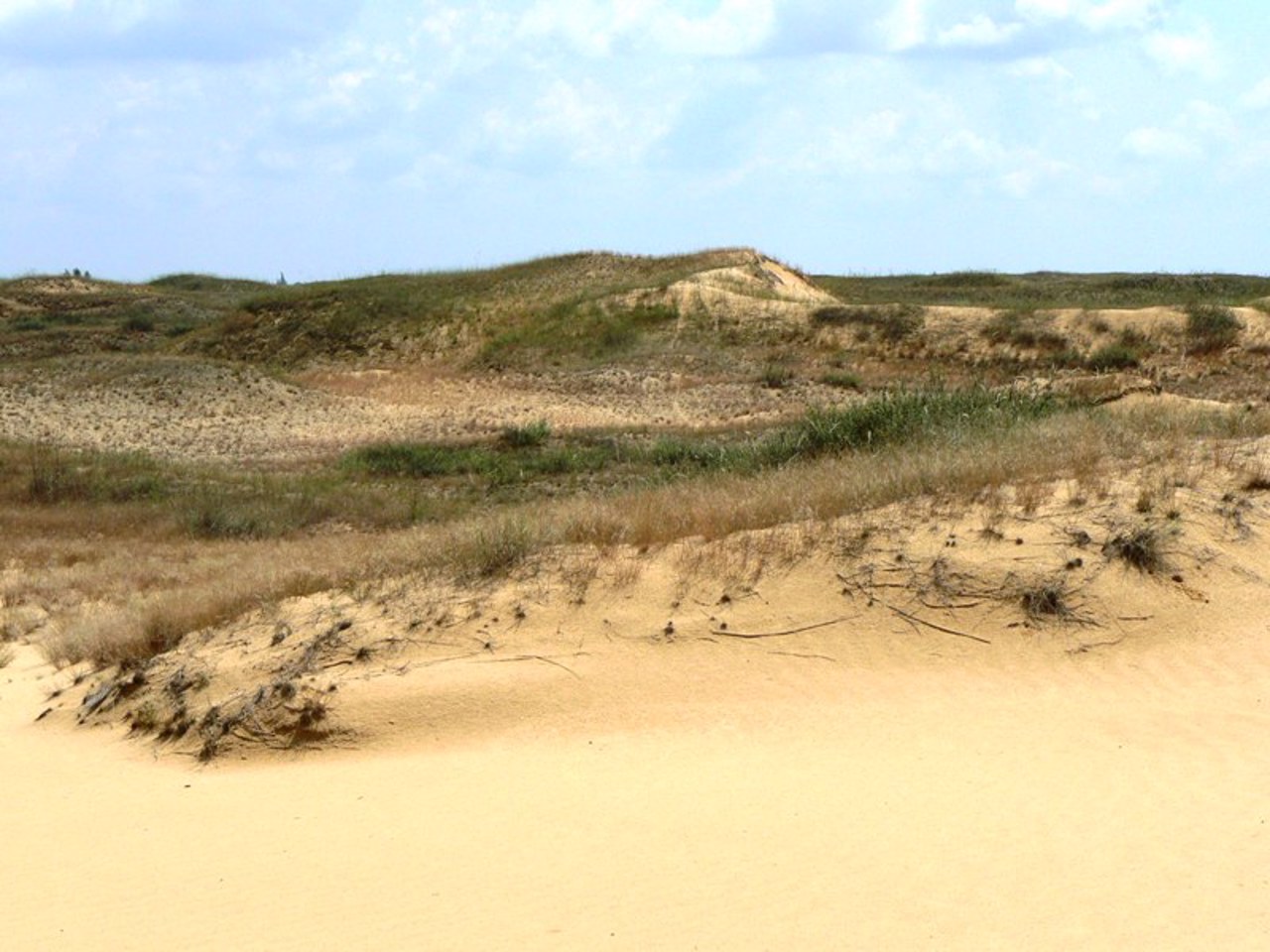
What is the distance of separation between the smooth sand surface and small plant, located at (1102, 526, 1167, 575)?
71 cm

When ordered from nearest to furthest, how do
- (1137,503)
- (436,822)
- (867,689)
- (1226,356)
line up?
1. (436,822)
2. (867,689)
3. (1137,503)
4. (1226,356)

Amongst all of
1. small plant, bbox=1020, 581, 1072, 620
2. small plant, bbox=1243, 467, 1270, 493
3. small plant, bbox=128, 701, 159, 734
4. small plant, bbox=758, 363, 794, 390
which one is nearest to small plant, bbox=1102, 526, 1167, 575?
small plant, bbox=1020, 581, 1072, 620

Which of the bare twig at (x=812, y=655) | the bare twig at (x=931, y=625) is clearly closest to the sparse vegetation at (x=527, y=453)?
the bare twig at (x=931, y=625)

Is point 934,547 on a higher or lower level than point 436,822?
higher

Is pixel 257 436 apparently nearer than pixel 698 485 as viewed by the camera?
No

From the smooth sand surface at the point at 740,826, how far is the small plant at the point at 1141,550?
708 mm

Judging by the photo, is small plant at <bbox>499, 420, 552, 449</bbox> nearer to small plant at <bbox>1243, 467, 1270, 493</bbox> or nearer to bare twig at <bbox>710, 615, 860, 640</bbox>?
small plant at <bbox>1243, 467, 1270, 493</bbox>

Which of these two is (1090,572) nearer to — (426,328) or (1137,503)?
(1137,503)

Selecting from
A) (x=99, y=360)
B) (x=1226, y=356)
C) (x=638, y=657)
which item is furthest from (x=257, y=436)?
(x=638, y=657)

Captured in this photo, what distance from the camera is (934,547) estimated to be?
879 cm

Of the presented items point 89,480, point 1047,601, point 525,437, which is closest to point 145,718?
point 1047,601

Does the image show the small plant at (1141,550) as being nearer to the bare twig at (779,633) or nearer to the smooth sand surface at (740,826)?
the smooth sand surface at (740,826)

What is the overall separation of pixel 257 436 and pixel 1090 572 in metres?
26.3

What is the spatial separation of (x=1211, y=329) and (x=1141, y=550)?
26.8 meters
